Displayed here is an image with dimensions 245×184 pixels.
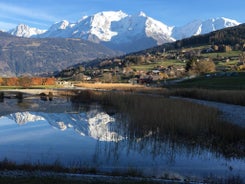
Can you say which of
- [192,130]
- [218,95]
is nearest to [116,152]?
[192,130]

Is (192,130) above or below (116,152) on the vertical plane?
above

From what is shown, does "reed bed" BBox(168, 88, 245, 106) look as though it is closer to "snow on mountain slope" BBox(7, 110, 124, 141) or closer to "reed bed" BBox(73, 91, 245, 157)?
"reed bed" BBox(73, 91, 245, 157)

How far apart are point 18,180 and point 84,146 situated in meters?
8.14

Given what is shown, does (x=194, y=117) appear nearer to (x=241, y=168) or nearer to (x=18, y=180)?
(x=241, y=168)

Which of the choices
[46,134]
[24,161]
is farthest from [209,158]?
[46,134]

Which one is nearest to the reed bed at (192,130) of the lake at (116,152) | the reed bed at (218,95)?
the lake at (116,152)

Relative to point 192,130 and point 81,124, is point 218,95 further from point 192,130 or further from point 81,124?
point 192,130

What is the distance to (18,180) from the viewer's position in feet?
32.0

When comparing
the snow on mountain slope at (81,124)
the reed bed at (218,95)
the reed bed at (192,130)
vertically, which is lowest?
the snow on mountain slope at (81,124)

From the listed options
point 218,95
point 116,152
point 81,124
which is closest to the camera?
point 116,152

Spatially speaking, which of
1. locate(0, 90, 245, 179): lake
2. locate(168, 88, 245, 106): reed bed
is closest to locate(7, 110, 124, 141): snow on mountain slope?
locate(0, 90, 245, 179): lake

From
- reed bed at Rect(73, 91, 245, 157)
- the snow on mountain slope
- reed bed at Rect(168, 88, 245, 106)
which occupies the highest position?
reed bed at Rect(168, 88, 245, 106)

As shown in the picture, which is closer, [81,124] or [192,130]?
[192,130]

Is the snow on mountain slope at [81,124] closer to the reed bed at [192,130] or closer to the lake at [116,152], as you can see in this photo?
the lake at [116,152]
